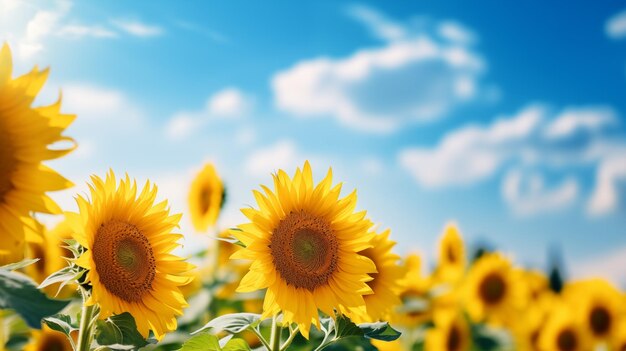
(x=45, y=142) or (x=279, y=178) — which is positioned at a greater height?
(x=279, y=178)

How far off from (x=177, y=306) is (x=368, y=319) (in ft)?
3.59

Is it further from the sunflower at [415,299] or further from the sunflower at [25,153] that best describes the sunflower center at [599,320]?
the sunflower at [25,153]

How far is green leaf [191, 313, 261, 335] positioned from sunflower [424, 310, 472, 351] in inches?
189

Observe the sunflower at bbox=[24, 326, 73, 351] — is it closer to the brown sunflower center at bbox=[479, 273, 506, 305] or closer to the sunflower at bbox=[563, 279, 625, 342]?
the brown sunflower center at bbox=[479, 273, 506, 305]

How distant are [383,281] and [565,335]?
4.29 meters

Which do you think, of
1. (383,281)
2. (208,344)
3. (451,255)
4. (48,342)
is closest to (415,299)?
(451,255)

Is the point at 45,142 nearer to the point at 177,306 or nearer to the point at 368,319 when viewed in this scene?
the point at 177,306

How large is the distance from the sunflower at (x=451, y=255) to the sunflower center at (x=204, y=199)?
3.24 meters

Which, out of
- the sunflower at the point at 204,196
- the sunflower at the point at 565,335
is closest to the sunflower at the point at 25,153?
the sunflower at the point at 204,196

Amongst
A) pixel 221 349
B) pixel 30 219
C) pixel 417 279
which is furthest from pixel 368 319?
pixel 417 279

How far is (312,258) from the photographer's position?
2.52m

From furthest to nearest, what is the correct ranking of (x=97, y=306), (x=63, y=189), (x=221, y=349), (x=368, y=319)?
(x=368, y=319)
(x=221, y=349)
(x=97, y=306)
(x=63, y=189)

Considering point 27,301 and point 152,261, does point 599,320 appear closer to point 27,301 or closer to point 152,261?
point 152,261

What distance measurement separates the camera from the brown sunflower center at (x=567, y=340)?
268 inches
